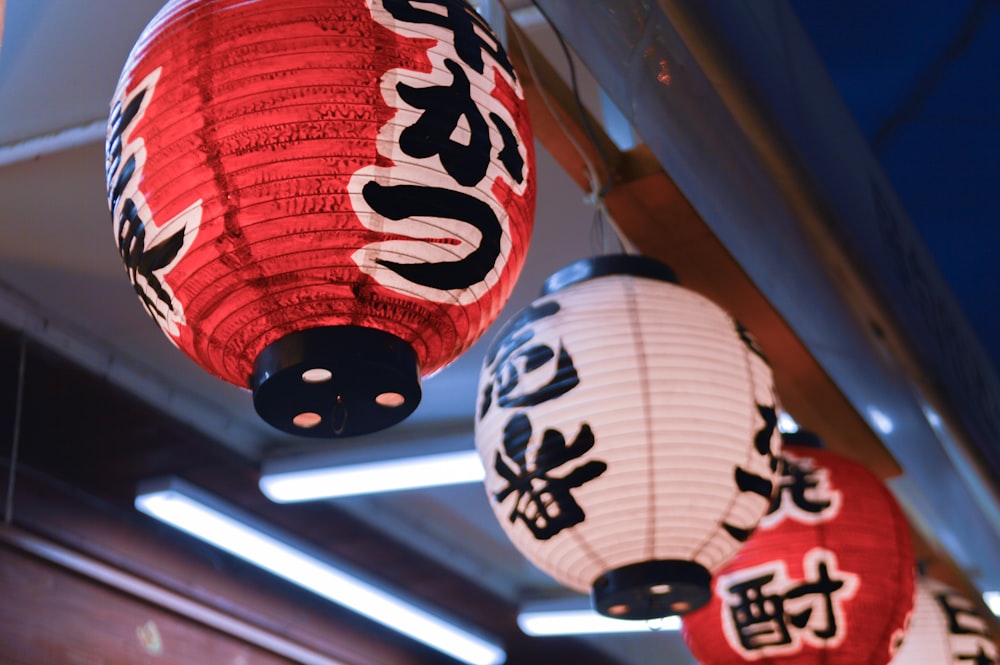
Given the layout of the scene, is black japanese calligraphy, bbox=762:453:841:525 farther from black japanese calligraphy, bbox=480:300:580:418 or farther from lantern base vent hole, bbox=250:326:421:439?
lantern base vent hole, bbox=250:326:421:439

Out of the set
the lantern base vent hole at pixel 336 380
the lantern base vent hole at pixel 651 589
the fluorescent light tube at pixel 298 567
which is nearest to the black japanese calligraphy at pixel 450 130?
the lantern base vent hole at pixel 336 380

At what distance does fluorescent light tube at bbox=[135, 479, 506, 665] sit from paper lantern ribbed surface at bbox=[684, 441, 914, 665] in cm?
314

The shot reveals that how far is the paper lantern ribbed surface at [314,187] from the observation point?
48.1 inches

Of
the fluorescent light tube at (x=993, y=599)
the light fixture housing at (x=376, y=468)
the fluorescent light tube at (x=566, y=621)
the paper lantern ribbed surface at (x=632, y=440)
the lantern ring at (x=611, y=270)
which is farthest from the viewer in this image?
the fluorescent light tube at (x=566, y=621)

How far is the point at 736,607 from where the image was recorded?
2541 mm

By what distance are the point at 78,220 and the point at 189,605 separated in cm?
264

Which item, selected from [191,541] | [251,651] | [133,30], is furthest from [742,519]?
[251,651]

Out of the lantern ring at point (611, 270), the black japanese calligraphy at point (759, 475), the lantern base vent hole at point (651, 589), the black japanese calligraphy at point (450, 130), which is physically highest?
the lantern ring at point (611, 270)

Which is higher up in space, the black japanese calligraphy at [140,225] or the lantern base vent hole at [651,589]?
the black japanese calligraphy at [140,225]

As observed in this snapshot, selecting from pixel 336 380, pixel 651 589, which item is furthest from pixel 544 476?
pixel 336 380

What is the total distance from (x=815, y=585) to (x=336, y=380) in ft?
5.24

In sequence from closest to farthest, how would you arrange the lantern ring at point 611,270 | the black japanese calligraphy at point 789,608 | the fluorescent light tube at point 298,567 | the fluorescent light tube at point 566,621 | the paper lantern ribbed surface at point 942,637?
the lantern ring at point 611,270
the black japanese calligraphy at point 789,608
the paper lantern ribbed surface at point 942,637
the fluorescent light tube at point 298,567
the fluorescent light tube at point 566,621

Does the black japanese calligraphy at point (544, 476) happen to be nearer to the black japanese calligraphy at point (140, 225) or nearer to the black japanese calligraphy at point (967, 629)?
the black japanese calligraphy at point (140, 225)

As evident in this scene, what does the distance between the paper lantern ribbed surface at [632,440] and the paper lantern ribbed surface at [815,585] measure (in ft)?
1.77
